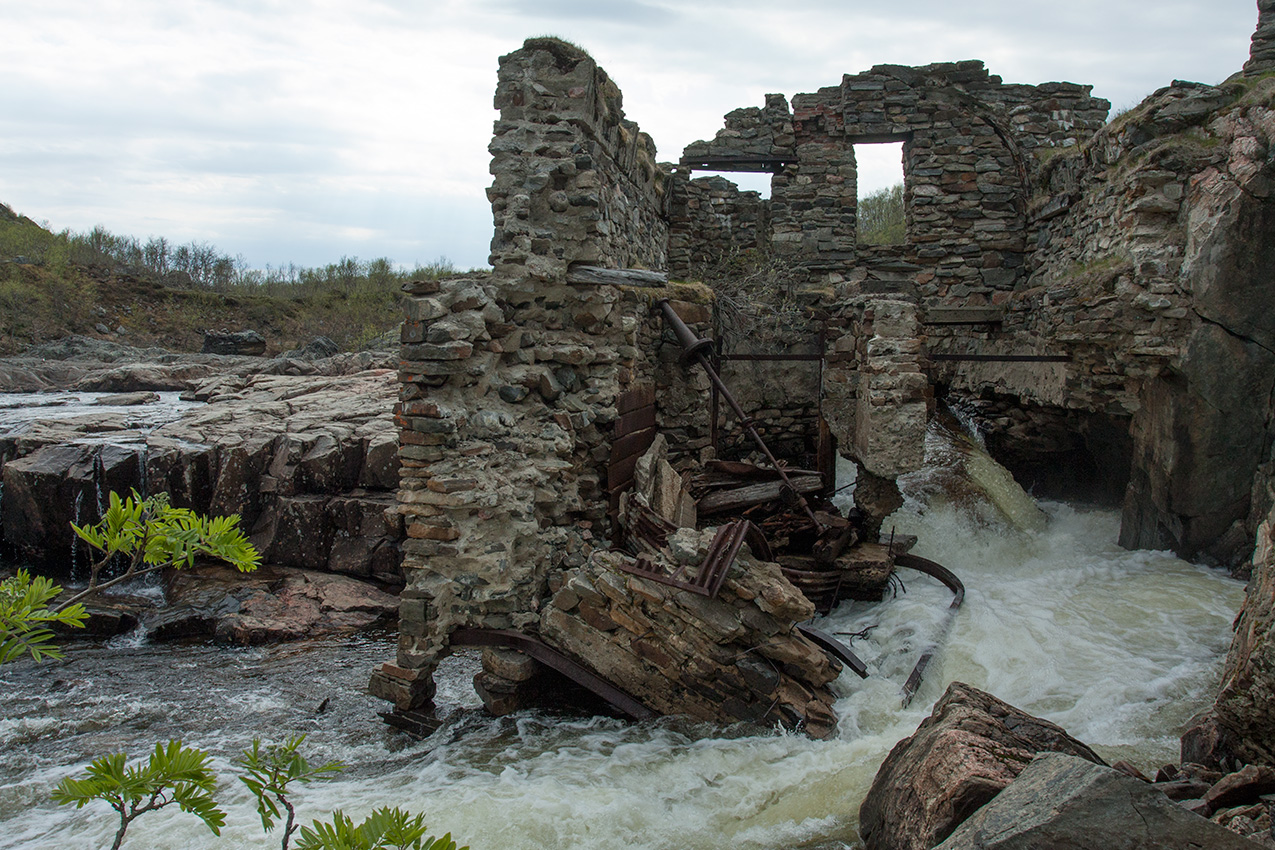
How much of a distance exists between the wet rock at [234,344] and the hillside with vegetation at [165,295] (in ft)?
3.93

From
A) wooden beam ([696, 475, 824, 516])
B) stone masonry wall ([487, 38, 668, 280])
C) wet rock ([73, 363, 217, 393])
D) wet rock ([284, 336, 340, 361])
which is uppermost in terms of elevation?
stone masonry wall ([487, 38, 668, 280])

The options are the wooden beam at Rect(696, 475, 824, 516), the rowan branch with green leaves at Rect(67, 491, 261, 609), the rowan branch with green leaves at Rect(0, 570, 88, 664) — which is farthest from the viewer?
the wooden beam at Rect(696, 475, 824, 516)

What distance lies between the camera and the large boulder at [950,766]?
276 centimetres

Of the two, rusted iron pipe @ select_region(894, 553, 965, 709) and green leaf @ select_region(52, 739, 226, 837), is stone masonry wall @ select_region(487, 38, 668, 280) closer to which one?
rusted iron pipe @ select_region(894, 553, 965, 709)

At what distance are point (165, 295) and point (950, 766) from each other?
23.2 meters

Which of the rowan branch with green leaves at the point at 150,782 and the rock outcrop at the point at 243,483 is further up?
the rowan branch with green leaves at the point at 150,782

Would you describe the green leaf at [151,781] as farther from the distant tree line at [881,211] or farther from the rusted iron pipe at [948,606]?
the distant tree line at [881,211]

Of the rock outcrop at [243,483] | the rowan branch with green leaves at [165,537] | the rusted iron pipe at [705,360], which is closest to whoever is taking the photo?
the rowan branch with green leaves at [165,537]

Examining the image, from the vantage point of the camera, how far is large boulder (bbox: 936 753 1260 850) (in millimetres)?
2039

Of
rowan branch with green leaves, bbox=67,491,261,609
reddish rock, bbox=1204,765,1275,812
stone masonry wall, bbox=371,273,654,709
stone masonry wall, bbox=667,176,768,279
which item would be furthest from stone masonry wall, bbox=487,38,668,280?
stone masonry wall, bbox=667,176,768,279

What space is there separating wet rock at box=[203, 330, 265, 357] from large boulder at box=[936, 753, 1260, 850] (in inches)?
726

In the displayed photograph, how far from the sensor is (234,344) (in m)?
17.4

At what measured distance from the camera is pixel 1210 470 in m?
6.48

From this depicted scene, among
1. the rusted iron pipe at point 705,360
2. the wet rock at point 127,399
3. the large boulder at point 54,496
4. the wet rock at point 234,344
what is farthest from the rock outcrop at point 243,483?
the wet rock at point 234,344
